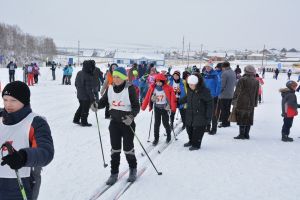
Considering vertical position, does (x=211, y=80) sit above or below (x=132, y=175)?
above

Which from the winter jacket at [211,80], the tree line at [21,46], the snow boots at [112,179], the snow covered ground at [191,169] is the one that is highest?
the tree line at [21,46]

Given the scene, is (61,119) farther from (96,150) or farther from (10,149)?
(10,149)

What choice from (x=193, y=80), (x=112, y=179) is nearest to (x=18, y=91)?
(x=112, y=179)

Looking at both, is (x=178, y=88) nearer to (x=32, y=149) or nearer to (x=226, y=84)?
(x=226, y=84)

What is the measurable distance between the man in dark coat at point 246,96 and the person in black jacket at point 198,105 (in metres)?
1.52

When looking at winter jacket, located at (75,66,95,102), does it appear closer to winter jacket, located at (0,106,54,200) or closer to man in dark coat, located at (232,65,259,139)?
man in dark coat, located at (232,65,259,139)

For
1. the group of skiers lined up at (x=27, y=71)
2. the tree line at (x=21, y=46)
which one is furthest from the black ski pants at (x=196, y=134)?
the tree line at (x=21, y=46)

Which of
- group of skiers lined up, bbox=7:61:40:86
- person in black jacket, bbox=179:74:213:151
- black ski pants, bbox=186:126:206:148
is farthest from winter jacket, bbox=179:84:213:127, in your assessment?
group of skiers lined up, bbox=7:61:40:86

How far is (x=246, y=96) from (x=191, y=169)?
310 cm

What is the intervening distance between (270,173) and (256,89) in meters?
2.92

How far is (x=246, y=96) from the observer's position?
8695 mm

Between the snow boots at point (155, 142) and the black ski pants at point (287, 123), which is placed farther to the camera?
the black ski pants at point (287, 123)

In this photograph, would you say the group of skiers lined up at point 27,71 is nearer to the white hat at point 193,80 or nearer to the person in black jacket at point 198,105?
the person in black jacket at point 198,105

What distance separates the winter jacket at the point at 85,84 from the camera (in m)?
9.60
